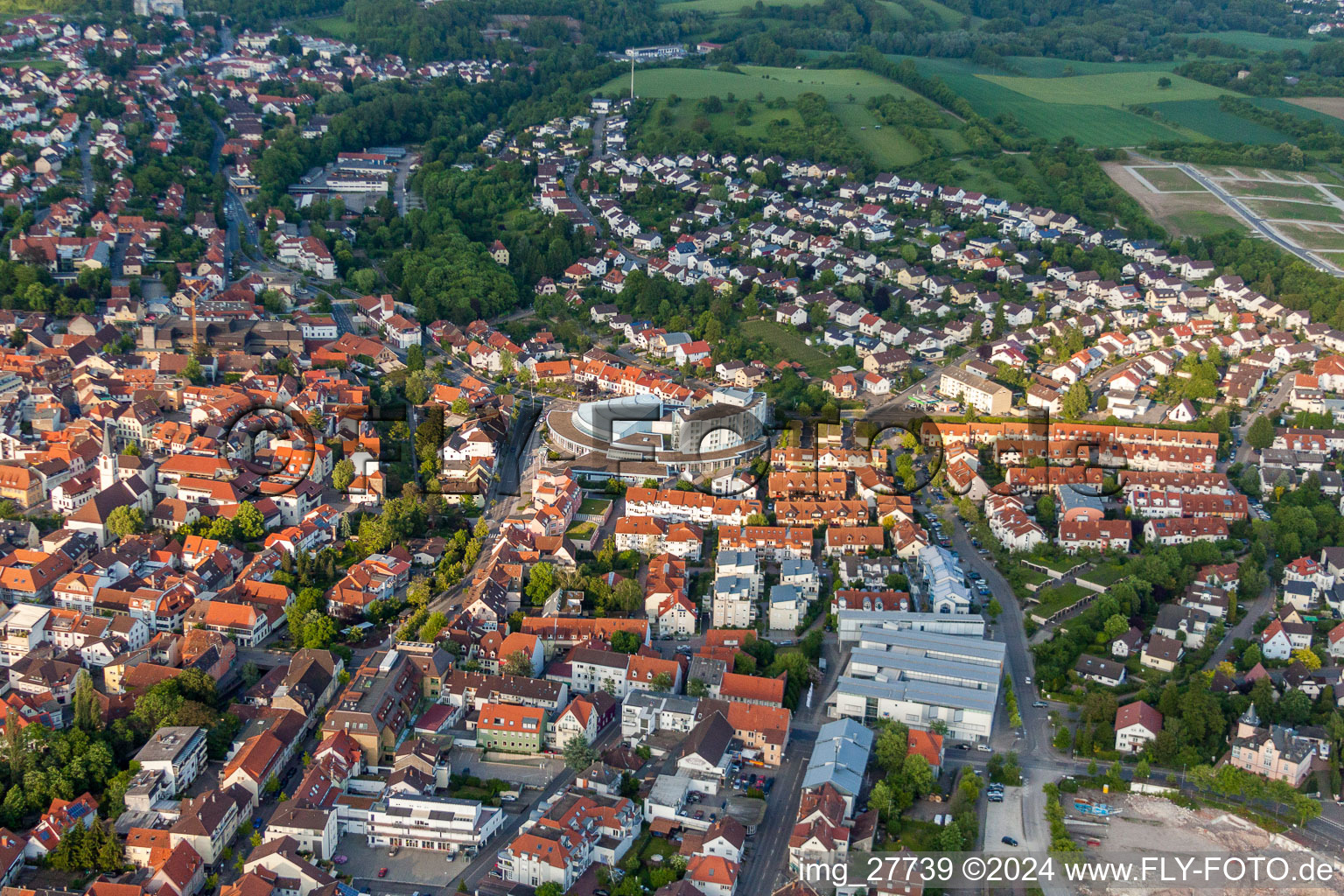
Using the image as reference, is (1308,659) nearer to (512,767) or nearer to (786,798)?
(786,798)

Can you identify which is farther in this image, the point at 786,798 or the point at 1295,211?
the point at 1295,211

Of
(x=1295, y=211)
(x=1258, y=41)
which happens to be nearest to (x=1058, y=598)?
(x=1295, y=211)

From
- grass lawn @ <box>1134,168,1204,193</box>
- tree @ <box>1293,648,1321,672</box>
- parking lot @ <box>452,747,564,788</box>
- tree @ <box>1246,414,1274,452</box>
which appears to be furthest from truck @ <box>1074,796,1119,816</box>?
grass lawn @ <box>1134,168,1204,193</box>

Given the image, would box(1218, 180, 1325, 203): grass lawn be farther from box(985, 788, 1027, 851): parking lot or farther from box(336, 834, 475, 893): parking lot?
box(336, 834, 475, 893): parking lot

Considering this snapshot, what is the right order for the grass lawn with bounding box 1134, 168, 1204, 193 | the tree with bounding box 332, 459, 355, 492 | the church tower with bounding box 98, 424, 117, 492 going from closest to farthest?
1. the church tower with bounding box 98, 424, 117, 492
2. the tree with bounding box 332, 459, 355, 492
3. the grass lawn with bounding box 1134, 168, 1204, 193

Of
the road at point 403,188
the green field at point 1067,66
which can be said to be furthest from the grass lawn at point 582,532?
the green field at point 1067,66

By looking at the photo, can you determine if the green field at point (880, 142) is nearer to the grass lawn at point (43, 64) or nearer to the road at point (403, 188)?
the road at point (403, 188)
